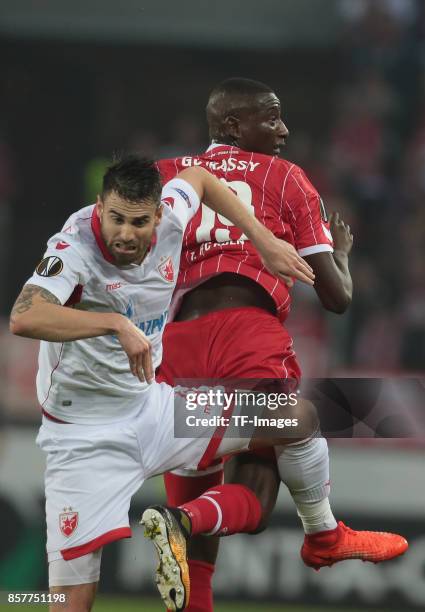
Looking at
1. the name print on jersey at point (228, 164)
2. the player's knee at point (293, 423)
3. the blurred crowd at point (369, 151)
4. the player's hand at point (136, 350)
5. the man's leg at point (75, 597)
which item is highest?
the blurred crowd at point (369, 151)

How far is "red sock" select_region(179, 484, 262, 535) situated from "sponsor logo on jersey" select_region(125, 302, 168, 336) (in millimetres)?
684

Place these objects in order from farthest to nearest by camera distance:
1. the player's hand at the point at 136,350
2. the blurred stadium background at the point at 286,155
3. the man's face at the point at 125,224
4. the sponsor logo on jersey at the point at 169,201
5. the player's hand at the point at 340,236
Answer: the blurred stadium background at the point at 286,155 → the player's hand at the point at 340,236 → the sponsor logo on jersey at the point at 169,201 → the man's face at the point at 125,224 → the player's hand at the point at 136,350

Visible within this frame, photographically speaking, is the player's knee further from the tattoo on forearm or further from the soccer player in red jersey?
the tattoo on forearm

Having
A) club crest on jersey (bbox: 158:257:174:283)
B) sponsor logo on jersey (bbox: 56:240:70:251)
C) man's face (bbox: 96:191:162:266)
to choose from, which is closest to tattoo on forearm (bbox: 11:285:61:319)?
sponsor logo on jersey (bbox: 56:240:70:251)

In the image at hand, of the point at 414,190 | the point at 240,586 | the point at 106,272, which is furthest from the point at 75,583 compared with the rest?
the point at 414,190

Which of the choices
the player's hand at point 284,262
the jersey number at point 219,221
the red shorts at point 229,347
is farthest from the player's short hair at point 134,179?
the red shorts at point 229,347

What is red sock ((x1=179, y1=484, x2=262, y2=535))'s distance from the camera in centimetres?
460

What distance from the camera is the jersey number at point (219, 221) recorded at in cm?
504

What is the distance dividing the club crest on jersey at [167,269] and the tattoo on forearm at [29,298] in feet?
2.10

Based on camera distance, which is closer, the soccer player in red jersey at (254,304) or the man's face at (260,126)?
the soccer player in red jersey at (254,304)

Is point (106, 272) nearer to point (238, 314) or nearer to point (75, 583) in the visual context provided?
point (238, 314)

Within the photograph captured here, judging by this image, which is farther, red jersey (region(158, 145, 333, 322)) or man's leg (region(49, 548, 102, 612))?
red jersey (region(158, 145, 333, 322))

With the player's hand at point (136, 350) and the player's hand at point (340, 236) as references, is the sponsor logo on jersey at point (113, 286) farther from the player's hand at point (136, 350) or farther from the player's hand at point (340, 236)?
the player's hand at point (340, 236)

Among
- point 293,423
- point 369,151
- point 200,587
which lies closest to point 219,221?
point 293,423
